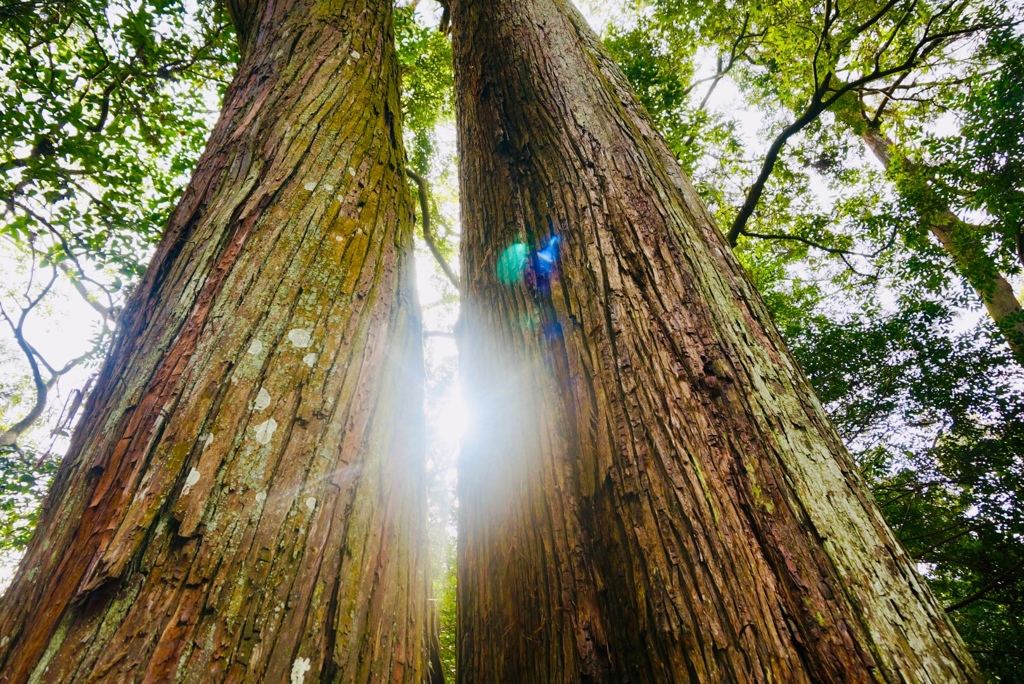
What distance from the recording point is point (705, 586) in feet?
2.75

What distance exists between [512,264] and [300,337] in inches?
32.8

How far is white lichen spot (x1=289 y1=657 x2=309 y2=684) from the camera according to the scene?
30.0 inches

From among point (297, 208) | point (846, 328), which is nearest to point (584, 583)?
point (297, 208)

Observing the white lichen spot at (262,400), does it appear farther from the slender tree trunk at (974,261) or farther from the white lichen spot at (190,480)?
the slender tree trunk at (974,261)

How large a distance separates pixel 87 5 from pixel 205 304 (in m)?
6.28

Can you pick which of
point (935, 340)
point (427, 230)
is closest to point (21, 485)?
point (427, 230)

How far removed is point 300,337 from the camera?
114 cm

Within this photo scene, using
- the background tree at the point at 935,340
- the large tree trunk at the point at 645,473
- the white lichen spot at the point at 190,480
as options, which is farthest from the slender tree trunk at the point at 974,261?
the white lichen spot at the point at 190,480

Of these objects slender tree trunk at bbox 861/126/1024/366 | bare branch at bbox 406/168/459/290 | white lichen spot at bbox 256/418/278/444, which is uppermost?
bare branch at bbox 406/168/459/290

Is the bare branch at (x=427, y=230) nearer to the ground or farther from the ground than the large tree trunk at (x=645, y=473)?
farther from the ground

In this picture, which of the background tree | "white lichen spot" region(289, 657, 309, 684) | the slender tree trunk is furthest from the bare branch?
the slender tree trunk

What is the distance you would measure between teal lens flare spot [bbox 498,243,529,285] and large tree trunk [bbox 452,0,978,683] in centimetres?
3

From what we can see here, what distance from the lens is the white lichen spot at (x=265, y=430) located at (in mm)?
960

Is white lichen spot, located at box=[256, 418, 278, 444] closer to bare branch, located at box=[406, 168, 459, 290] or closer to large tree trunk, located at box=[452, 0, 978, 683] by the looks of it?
large tree trunk, located at box=[452, 0, 978, 683]
